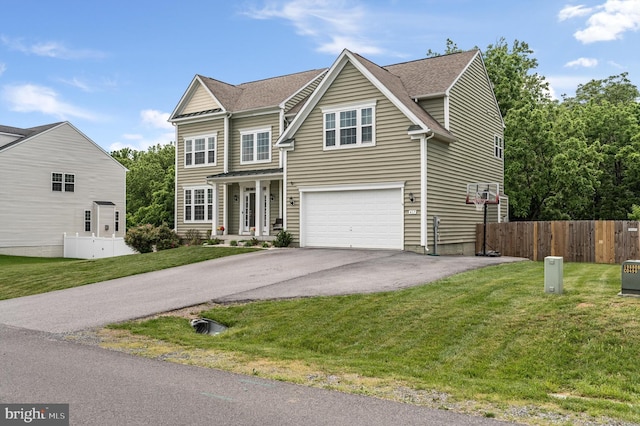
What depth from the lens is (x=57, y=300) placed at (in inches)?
540

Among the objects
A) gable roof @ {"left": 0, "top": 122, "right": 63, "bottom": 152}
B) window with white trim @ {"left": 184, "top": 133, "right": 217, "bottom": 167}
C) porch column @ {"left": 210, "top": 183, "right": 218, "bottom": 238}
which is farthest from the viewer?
gable roof @ {"left": 0, "top": 122, "right": 63, "bottom": 152}

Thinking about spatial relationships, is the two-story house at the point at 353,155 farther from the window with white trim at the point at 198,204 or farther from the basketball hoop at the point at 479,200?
the basketball hoop at the point at 479,200

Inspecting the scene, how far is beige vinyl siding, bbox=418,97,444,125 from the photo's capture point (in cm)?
2269

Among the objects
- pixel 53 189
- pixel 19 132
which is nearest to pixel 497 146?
pixel 53 189

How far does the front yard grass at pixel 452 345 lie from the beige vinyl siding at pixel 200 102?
1962 cm

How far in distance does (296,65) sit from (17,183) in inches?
737

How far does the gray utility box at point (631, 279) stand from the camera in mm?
9555

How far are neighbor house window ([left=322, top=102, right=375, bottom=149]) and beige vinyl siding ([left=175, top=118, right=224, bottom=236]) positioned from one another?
8.13 meters

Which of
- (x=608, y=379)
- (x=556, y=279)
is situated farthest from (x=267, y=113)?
(x=608, y=379)

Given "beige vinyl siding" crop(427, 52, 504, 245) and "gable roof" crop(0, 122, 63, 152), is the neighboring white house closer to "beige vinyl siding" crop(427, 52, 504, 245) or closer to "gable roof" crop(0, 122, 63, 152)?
"gable roof" crop(0, 122, 63, 152)

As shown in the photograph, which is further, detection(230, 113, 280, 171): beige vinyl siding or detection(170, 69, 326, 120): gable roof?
detection(170, 69, 326, 120): gable roof

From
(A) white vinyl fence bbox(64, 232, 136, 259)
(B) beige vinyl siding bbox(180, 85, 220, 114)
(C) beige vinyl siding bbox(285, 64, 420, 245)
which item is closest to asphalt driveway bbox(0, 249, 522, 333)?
(C) beige vinyl siding bbox(285, 64, 420, 245)

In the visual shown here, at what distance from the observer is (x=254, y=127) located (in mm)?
27750

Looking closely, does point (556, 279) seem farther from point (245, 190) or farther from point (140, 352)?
point (245, 190)
